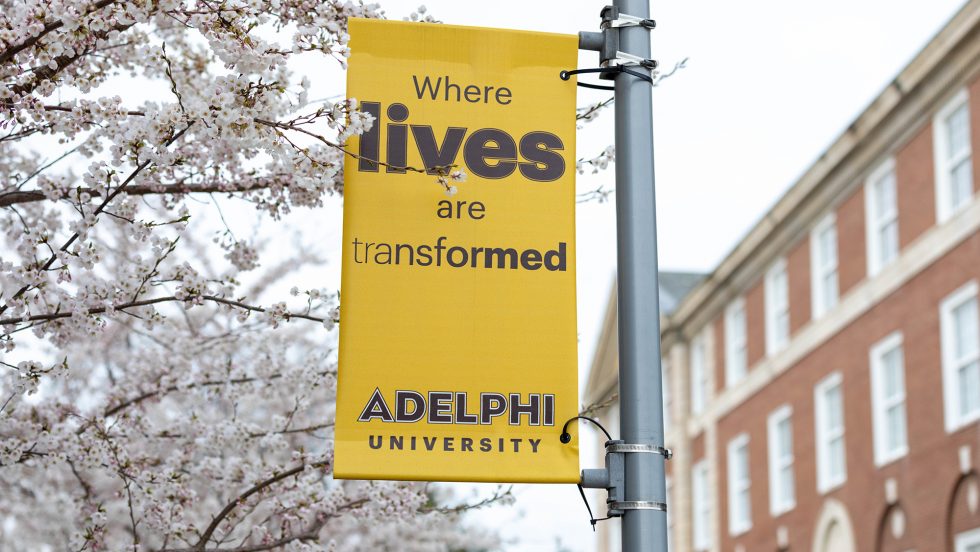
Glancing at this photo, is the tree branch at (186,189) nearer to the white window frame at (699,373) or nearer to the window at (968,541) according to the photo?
the window at (968,541)

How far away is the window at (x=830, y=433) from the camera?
25.0 m

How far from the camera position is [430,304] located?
210 inches

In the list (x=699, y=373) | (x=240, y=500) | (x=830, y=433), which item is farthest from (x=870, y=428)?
(x=240, y=500)

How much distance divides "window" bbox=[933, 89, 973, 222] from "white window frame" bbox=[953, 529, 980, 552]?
4767mm

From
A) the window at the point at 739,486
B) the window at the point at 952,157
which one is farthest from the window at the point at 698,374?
the window at the point at 952,157

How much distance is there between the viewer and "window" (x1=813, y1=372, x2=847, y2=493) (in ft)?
81.9

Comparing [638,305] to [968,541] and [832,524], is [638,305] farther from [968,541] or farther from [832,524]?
[832,524]

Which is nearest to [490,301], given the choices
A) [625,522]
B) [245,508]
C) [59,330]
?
[625,522]

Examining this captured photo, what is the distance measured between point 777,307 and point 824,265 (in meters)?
2.69

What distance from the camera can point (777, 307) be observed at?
29031 millimetres

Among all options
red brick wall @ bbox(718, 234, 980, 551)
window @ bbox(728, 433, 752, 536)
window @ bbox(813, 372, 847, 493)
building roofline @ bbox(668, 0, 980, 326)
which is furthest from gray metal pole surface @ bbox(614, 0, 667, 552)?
window @ bbox(728, 433, 752, 536)

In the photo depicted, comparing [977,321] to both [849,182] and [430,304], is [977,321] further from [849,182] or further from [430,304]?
[430,304]

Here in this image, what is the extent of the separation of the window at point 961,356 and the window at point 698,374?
13.2 metres

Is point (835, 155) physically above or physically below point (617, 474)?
above
